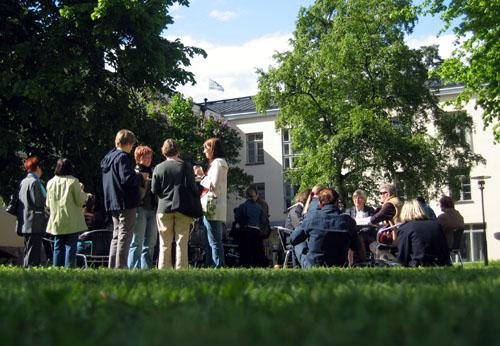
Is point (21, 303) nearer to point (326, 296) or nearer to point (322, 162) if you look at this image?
point (326, 296)

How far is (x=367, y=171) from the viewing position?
3834 centimetres

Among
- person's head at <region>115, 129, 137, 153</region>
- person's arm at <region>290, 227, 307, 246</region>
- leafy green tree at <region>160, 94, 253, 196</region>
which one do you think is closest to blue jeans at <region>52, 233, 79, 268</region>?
person's head at <region>115, 129, 137, 153</region>

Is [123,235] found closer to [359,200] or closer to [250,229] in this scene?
[250,229]

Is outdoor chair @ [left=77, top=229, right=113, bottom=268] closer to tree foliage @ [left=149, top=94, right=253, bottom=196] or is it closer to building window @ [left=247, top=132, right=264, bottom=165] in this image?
tree foliage @ [left=149, top=94, right=253, bottom=196]

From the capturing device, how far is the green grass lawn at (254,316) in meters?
1.80

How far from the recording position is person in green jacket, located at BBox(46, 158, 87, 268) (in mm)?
9195

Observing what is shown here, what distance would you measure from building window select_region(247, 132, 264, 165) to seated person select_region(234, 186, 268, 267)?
4210 centimetres

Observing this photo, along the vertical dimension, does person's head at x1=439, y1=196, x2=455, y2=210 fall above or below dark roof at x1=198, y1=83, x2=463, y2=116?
below

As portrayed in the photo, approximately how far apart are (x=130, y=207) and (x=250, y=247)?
3861 mm

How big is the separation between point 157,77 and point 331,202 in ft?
37.9

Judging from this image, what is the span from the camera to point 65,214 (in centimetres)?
922

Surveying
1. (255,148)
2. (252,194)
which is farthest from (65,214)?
(255,148)

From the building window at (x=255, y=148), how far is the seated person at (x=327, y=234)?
45092 millimetres

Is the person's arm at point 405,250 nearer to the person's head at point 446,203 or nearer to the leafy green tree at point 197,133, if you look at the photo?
the person's head at point 446,203
